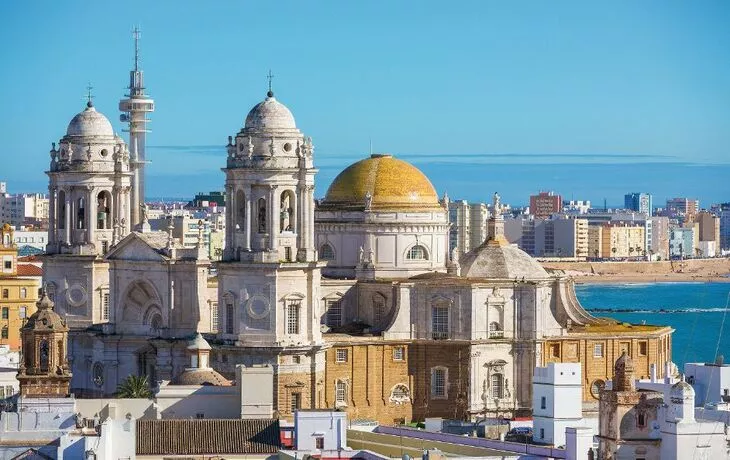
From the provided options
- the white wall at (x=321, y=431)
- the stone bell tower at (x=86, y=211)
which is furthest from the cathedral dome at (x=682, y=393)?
the stone bell tower at (x=86, y=211)

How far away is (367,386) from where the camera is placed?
84.4 m

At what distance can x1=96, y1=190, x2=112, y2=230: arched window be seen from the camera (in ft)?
296

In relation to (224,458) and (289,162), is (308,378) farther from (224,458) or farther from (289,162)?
(224,458)

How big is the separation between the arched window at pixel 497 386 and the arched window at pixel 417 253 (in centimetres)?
632

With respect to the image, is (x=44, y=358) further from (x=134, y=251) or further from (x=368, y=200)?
(x=368, y=200)

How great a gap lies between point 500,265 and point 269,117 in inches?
397

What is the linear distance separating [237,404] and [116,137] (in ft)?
64.3

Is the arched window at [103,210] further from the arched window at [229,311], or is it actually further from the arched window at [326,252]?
the arched window at [229,311]

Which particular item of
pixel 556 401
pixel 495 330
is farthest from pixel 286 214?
pixel 556 401

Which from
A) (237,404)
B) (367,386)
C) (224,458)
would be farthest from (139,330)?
(224,458)

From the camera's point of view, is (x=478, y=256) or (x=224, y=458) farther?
(x=478, y=256)

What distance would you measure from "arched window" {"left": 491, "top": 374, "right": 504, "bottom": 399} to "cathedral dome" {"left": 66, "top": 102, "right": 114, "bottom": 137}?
53.1ft

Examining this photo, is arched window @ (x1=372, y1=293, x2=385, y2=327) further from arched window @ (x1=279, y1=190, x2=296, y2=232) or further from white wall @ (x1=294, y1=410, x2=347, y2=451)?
white wall @ (x1=294, y1=410, x2=347, y2=451)

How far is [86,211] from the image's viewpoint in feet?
296
